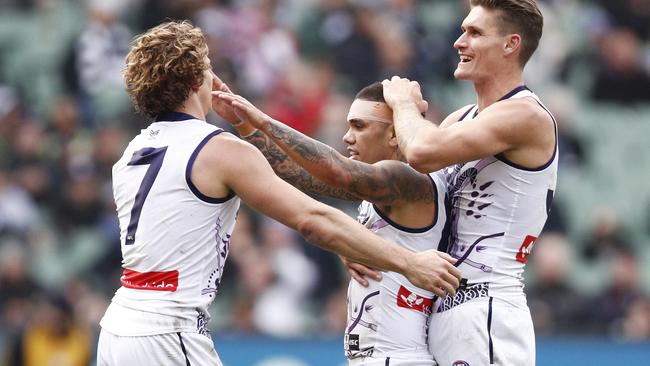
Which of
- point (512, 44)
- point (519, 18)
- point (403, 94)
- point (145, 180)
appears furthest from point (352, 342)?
point (519, 18)

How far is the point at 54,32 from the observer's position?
14.8 meters

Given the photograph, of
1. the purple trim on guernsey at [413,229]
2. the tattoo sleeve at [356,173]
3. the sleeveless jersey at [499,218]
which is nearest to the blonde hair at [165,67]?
the tattoo sleeve at [356,173]

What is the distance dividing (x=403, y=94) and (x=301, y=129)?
6.69 metres

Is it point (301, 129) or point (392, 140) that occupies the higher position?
point (392, 140)

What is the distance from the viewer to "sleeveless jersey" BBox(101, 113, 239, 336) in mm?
5980

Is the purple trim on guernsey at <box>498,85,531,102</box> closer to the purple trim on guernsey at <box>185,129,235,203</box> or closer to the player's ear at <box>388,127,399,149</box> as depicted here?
the player's ear at <box>388,127,399,149</box>

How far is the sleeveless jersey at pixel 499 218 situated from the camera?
6.62m

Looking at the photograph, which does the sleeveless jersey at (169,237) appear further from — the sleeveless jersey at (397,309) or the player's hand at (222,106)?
the sleeveless jersey at (397,309)

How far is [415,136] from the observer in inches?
261

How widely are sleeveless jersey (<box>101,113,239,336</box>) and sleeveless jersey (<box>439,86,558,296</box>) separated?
1427mm

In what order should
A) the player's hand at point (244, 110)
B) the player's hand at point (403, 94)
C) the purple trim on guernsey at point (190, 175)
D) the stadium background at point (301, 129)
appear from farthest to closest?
1. the stadium background at point (301, 129)
2. the player's hand at point (403, 94)
3. the player's hand at point (244, 110)
4. the purple trim on guernsey at point (190, 175)

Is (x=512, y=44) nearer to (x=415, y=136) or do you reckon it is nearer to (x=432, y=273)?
(x=415, y=136)

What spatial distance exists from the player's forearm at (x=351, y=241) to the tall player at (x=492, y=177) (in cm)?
70

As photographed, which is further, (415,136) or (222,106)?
(222,106)
